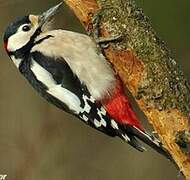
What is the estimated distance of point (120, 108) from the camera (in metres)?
3.50

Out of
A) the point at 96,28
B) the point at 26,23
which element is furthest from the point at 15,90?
the point at 96,28

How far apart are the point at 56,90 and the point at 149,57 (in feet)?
2.10

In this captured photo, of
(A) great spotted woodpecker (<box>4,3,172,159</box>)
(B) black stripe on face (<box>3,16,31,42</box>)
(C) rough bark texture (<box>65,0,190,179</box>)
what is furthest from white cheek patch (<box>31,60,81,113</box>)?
(C) rough bark texture (<box>65,0,190,179</box>)

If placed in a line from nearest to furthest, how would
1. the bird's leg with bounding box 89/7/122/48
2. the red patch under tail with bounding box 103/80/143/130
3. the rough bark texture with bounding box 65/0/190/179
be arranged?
the rough bark texture with bounding box 65/0/190/179
the bird's leg with bounding box 89/7/122/48
the red patch under tail with bounding box 103/80/143/130

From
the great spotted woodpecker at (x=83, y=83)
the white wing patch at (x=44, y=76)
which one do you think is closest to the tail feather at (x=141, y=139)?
the great spotted woodpecker at (x=83, y=83)

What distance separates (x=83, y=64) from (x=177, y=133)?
71 centimetres

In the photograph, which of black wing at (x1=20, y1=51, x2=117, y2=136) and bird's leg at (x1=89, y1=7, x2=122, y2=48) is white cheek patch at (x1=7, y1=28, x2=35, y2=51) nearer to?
black wing at (x1=20, y1=51, x2=117, y2=136)

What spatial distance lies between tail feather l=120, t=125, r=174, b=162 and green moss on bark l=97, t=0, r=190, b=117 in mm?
279

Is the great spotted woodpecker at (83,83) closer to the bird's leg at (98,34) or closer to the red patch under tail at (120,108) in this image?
the red patch under tail at (120,108)

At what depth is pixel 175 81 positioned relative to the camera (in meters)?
3.12

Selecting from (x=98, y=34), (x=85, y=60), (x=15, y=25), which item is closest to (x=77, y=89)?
(x=85, y=60)

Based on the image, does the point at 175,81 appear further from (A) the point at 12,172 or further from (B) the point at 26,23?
(A) the point at 12,172

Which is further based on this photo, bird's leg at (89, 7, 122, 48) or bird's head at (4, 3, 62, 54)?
bird's head at (4, 3, 62, 54)

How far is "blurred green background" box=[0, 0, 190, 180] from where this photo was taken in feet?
19.2
